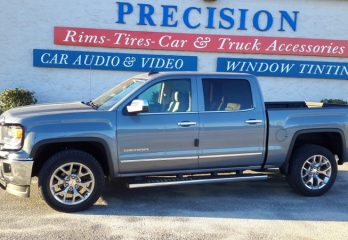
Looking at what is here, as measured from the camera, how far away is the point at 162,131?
587 cm

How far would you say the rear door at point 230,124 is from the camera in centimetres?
611

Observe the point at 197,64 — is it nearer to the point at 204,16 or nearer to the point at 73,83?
the point at 204,16

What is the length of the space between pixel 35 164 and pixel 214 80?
8.65 feet

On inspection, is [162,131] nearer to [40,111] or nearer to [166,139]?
[166,139]

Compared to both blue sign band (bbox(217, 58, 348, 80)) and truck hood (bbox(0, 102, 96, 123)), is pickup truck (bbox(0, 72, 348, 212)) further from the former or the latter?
blue sign band (bbox(217, 58, 348, 80))

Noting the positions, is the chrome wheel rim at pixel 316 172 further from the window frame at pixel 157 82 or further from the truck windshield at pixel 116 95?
the truck windshield at pixel 116 95

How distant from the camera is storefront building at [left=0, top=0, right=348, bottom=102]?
13.6 m

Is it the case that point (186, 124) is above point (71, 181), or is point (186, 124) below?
above

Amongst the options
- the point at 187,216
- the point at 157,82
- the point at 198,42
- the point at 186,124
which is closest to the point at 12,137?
the point at 157,82

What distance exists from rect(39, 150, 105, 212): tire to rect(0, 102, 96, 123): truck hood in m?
0.53

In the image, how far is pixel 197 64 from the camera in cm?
1408

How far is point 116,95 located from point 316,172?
3137mm

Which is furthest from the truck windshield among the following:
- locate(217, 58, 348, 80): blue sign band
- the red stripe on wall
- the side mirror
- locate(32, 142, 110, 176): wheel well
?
locate(217, 58, 348, 80): blue sign band

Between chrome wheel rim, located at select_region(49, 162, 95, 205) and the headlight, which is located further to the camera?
chrome wheel rim, located at select_region(49, 162, 95, 205)
